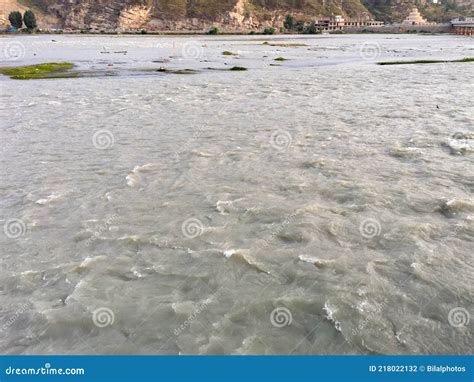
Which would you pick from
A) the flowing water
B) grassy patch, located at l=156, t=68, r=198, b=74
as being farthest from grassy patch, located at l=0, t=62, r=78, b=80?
the flowing water

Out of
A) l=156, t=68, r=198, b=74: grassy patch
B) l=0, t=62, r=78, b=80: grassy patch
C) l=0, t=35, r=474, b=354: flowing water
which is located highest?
l=0, t=62, r=78, b=80: grassy patch

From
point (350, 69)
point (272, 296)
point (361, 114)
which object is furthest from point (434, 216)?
point (350, 69)

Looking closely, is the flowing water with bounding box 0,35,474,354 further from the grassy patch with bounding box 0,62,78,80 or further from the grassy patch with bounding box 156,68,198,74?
the grassy patch with bounding box 156,68,198,74

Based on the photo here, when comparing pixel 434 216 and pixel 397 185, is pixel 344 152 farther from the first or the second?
pixel 434 216

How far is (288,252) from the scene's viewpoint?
12180 mm

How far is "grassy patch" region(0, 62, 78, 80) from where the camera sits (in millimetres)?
52906

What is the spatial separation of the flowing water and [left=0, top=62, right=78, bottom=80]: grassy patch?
91.0 feet

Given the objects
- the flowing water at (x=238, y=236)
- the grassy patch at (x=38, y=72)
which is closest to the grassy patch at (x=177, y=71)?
the grassy patch at (x=38, y=72)

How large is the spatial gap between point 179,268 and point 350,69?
55.3 m

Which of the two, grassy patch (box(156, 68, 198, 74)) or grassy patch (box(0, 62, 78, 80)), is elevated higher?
grassy patch (box(0, 62, 78, 80))

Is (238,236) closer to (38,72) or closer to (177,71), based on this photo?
→ (177,71)

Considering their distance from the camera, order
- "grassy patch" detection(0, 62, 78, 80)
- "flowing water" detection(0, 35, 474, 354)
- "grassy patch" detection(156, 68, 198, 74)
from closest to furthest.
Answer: "flowing water" detection(0, 35, 474, 354)
"grassy patch" detection(0, 62, 78, 80)
"grassy patch" detection(156, 68, 198, 74)

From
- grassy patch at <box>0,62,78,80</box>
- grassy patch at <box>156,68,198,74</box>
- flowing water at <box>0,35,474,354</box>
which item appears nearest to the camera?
flowing water at <box>0,35,474,354</box>

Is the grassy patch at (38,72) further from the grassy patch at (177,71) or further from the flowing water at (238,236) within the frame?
the flowing water at (238,236)
